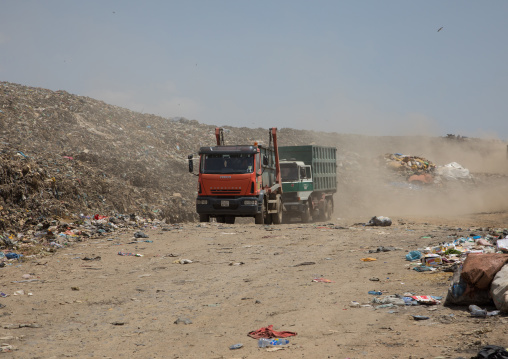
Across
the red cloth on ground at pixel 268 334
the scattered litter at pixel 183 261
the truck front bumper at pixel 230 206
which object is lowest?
the red cloth on ground at pixel 268 334

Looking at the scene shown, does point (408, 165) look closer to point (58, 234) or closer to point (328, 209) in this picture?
point (328, 209)

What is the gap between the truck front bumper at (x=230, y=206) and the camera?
16.2 metres

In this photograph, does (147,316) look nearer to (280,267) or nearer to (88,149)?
(280,267)

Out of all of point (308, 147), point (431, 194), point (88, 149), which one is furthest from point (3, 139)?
point (431, 194)

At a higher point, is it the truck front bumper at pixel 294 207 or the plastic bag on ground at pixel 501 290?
the truck front bumper at pixel 294 207

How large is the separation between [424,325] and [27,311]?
5.02 meters

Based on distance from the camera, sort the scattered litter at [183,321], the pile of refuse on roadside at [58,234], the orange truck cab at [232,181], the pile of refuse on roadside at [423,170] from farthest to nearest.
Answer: the pile of refuse on roadside at [423,170]
the orange truck cab at [232,181]
the pile of refuse on roadside at [58,234]
the scattered litter at [183,321]

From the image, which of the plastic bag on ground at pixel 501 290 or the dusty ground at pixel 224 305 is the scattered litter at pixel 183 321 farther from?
the plastic bag on ground at pixel 501 290

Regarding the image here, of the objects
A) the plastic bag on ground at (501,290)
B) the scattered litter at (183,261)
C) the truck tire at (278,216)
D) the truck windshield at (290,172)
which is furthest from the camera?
the truck windshield at (290,172)

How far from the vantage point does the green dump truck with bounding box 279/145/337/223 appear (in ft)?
64.5

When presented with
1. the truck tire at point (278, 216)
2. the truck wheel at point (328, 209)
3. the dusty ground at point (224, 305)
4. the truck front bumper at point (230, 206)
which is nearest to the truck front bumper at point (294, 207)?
the truck tire at point (278, 216)

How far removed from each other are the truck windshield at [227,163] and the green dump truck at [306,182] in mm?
3553

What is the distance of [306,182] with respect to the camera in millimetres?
20109

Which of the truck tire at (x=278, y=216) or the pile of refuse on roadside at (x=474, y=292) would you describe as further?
the truck tire at (x=278, y=216)
